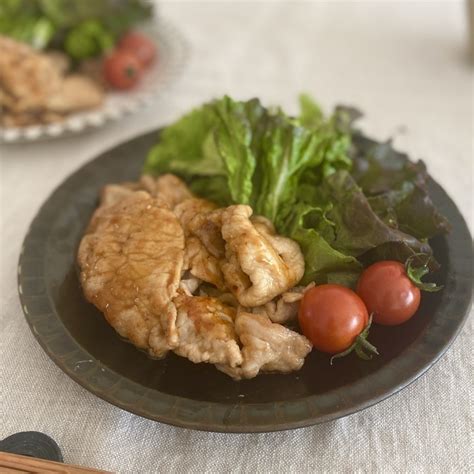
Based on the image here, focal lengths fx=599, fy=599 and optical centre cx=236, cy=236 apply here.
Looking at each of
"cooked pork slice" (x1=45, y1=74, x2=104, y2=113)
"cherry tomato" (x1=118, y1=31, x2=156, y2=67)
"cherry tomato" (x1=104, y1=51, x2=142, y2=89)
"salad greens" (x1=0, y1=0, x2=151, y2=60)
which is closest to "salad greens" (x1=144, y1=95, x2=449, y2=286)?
"cooked pork slice" (x1=45, y1=74, x2=104, y2=113)

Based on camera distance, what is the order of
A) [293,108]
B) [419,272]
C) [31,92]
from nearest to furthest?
1. [419,272]
2. [31,92]
3. [293,108]

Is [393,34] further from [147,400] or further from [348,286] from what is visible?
[147,400]

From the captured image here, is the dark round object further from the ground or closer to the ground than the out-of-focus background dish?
closer to the ground

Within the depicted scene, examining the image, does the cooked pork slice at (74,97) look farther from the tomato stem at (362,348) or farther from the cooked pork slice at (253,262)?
the tomato stem at (362,348)

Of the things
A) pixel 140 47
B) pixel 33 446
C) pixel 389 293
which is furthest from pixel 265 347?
pixel 140 47

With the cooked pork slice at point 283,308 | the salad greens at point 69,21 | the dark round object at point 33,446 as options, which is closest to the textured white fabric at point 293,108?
the dark round object at point 33,446

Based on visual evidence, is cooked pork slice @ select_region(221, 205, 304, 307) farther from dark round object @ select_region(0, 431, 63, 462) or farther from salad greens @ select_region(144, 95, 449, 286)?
dark round object @ select_region(0, 431, 63, 462)

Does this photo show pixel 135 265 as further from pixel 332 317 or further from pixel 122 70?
pixel 122 70
